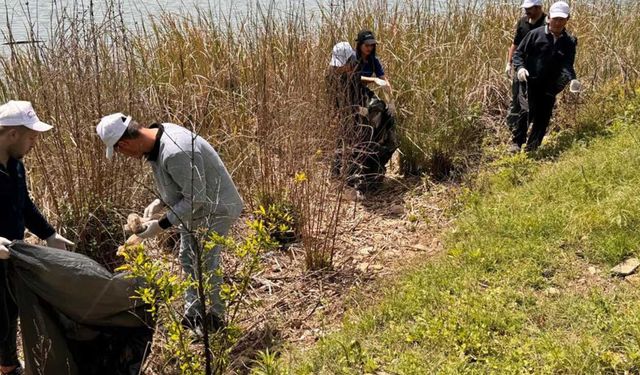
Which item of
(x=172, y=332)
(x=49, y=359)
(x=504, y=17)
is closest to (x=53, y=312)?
(x=49, y=359)

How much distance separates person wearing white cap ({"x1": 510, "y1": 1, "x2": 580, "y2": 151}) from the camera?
485 cm

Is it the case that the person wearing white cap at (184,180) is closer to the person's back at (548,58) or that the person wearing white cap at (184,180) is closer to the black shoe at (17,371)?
the black shoe at (17,371)

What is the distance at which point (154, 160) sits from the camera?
288 cm

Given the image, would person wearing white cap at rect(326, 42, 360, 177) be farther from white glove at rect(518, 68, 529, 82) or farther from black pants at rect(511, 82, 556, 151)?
black pants at rect(511, 82, 556, 151)

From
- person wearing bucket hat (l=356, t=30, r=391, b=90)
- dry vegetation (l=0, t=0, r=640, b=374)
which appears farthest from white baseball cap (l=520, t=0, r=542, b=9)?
person wearing bucket hat (l=356, t=30, r=391, b=90)

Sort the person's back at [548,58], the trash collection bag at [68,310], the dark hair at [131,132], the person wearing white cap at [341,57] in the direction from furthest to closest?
the person's back at [548,58], the person wearing white cap at [341,57], the dark hair at [131,132], the trash collection bag at [68,310]

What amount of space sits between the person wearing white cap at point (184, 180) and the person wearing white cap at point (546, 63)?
2.91m

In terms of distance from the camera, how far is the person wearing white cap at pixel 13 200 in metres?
2.62

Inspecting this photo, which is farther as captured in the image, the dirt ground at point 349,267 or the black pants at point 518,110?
the black pants at point 518,110

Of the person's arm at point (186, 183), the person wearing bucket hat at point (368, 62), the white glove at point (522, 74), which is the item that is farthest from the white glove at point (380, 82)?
the person's arm at point (186, 183)

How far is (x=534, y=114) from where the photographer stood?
16.8ft

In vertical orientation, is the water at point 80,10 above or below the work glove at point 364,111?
above

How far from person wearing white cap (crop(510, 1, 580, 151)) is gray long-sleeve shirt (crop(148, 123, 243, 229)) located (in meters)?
2.88

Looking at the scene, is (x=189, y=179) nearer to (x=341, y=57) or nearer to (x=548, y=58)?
(x=341, y=57)
